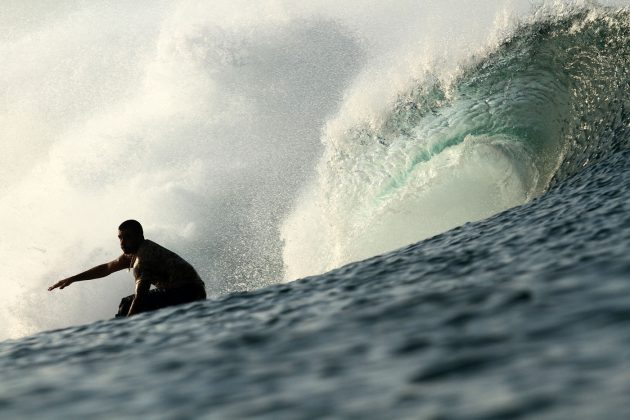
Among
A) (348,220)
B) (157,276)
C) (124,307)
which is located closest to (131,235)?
(157,276)

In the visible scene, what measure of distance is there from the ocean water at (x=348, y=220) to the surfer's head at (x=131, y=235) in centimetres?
281

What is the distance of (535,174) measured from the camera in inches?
573

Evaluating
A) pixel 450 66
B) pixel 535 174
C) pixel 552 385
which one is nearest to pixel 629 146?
pixel 535 174

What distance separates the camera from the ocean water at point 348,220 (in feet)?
13.1

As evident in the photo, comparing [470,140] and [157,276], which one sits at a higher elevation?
[470,140]

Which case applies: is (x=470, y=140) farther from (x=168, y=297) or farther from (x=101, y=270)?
(x=168, y=297)

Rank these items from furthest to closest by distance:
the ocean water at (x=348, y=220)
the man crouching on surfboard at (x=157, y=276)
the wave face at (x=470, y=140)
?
the wave face at (x=470, y=140) → the man crouching on surfboard at (x=157, y=276) → the ocean water at (x=348, y=220)

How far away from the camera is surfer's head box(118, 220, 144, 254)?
956cm

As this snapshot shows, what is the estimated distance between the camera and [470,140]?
50.2ft

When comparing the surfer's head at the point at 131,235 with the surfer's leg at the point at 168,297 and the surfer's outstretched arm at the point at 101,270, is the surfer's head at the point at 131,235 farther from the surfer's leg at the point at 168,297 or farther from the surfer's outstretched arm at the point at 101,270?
the surfer's leg at the point at 168,297

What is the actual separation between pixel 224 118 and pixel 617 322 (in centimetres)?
1858

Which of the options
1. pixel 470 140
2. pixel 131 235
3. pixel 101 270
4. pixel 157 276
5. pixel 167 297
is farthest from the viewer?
pixel 470 140

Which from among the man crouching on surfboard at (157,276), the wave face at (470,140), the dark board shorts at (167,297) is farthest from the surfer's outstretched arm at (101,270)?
the wave face at (470,140)

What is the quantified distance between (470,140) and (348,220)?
2.52 metres
